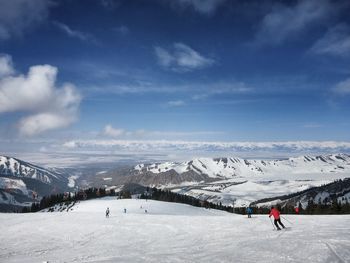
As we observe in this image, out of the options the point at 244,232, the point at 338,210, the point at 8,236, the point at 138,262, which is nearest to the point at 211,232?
the point at 244,232

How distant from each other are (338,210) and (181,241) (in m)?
78.7

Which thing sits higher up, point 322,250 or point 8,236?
point 322,250

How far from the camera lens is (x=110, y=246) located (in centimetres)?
2891

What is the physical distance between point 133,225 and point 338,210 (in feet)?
240

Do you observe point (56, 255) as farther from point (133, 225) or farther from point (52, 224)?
point (52, 224)

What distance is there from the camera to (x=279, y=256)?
19.4 m

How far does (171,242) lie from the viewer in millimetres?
29391

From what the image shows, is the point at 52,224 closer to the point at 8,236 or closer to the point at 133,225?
the point at 8,236

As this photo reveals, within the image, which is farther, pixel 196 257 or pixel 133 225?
pixel 133 225

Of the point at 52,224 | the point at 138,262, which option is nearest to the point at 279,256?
the point at 138,262

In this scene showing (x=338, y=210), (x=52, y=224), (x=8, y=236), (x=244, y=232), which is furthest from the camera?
(x=338, y=210)

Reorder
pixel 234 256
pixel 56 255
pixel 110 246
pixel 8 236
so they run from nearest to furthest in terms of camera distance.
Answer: pixel 234 256 → pixel 56 255 → pixel 110 246 → pixel 8 236

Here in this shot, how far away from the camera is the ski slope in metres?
20.1

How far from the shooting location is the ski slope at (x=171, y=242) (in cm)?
2009
